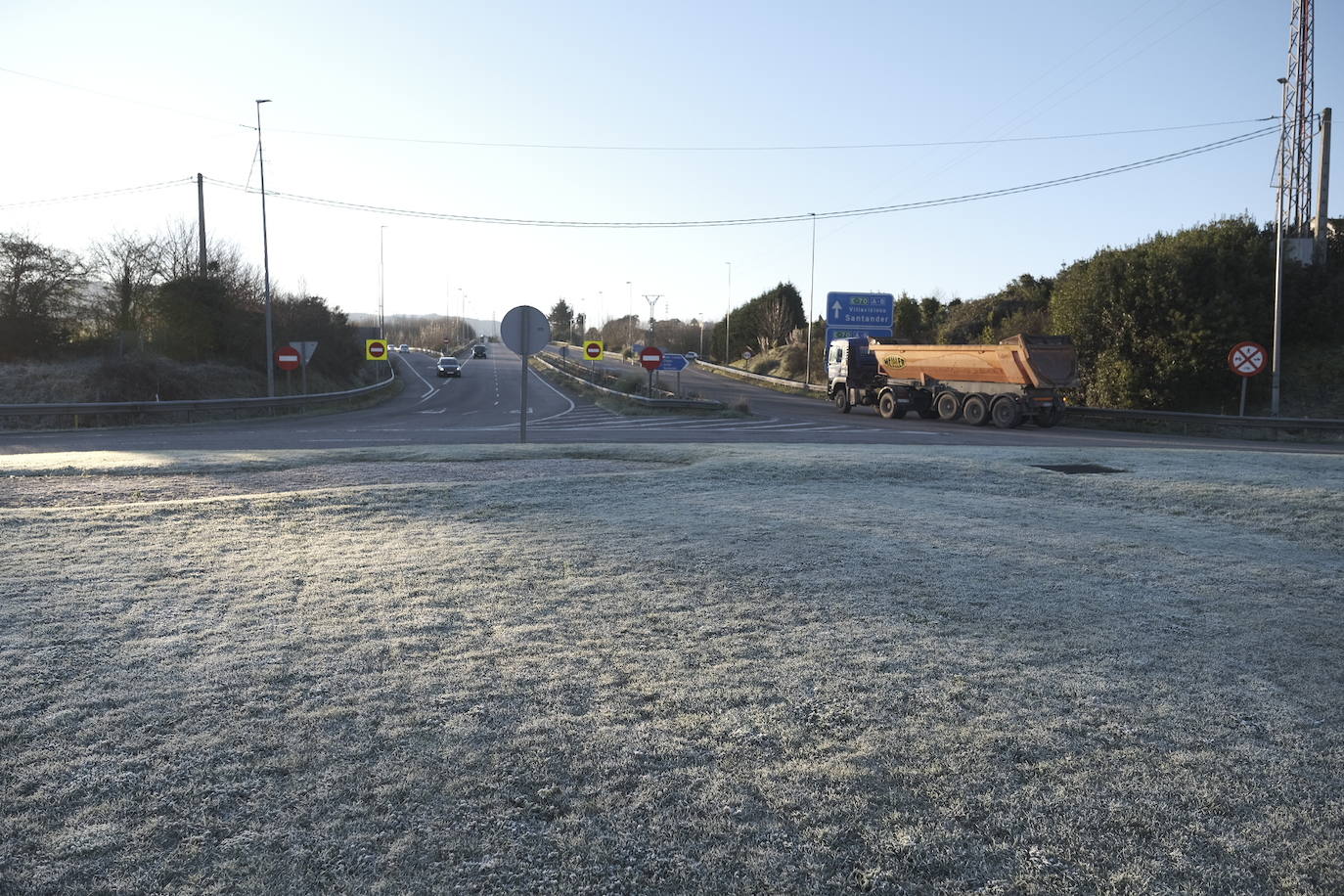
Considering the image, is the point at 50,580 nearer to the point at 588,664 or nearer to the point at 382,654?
the point at 382,654

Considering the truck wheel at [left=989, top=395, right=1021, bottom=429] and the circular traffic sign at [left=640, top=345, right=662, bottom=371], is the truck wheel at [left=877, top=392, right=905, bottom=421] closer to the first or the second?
the truck wheel at [left=989, top=395, right=1021, bottom=429]

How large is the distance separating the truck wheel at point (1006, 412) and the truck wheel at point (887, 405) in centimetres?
447

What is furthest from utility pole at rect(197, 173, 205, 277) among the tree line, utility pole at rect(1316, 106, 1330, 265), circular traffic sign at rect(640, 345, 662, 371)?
utility pole at rect(1316, 106, 1330, 265)

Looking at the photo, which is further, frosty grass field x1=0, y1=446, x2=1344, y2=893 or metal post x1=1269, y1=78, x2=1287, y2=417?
metal post x1=1269, y1=78, x2=1287, y2=417

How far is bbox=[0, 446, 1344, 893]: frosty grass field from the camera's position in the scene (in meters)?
2.89

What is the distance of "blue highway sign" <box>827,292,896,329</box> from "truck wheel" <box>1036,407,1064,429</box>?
1715 centimetres

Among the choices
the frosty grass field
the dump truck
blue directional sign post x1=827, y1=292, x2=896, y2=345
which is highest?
blue directional sign post x1=827, y1=292, x2=896, y2=345

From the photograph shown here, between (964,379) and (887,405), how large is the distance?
12.5ft

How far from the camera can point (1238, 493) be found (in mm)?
10969

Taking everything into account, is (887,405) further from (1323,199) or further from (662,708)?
(662,708)

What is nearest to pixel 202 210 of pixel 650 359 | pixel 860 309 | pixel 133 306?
pixel 133 306

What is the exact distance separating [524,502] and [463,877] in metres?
6.85

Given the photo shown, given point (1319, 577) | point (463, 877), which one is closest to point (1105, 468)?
point (1319, 577)

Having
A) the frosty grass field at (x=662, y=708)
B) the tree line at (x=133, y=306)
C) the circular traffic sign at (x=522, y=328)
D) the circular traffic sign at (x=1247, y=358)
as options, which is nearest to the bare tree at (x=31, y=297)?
the tree line at (x=133, y=306)
